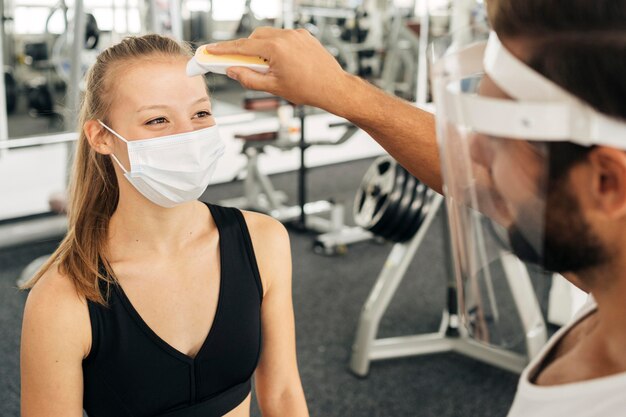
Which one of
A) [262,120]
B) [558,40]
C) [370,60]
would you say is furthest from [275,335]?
[370,60]

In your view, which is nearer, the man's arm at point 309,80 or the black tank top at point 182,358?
the man's arm at point 309,80

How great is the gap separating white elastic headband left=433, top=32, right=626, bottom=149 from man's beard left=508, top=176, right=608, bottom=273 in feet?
0.20

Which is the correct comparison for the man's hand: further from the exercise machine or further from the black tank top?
the exercise machine

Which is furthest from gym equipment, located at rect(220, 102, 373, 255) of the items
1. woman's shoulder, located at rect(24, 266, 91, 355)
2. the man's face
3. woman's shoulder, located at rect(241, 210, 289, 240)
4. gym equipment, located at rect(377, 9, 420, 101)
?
the man's face

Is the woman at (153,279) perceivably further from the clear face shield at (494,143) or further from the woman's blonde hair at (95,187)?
the clear face shield at (494,143)

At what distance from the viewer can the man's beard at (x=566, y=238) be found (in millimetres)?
672

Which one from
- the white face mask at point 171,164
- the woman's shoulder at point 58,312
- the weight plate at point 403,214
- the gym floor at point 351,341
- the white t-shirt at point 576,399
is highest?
the white face mask at point 171,164

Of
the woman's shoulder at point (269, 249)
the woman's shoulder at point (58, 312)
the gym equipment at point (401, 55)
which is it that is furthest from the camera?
the gym equipment at point (401, 55)

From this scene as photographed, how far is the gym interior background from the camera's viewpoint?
290 centimetres

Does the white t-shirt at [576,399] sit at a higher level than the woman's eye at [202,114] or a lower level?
lower

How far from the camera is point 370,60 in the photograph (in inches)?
310

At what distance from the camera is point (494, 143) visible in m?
0.71

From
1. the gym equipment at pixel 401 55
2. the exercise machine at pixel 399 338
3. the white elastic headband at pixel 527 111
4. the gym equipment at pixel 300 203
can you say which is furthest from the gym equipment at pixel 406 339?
the gym equipment at pixel 401 55

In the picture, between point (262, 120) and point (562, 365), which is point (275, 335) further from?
point (262, 120)
